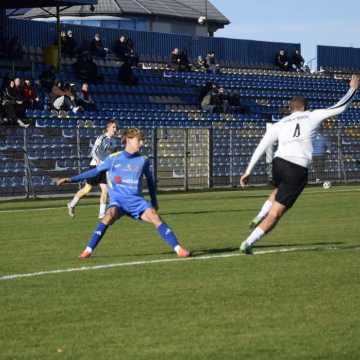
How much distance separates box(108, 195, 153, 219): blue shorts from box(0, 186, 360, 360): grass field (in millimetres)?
585

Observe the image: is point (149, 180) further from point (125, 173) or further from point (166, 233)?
point (166, 233)

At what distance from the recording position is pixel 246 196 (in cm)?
3306

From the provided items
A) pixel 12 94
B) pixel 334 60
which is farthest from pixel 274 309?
pixel 334 60

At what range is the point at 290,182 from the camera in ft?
50.4

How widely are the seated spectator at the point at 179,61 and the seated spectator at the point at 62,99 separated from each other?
1108 cm

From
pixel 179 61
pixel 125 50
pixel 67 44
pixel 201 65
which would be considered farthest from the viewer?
pixel 201 65

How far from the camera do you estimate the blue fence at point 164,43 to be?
4562 cm

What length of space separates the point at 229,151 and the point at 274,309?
30586 mm

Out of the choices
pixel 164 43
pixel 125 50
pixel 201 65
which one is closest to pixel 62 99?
pixel 125 50

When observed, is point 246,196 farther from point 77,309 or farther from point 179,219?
point 77,309

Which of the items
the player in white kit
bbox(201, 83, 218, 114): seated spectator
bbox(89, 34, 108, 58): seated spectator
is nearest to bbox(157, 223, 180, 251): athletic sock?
the player in white kit

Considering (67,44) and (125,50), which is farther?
(125,50)

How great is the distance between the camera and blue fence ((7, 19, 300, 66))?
45625mm

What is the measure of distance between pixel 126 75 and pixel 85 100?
5.92 metres
